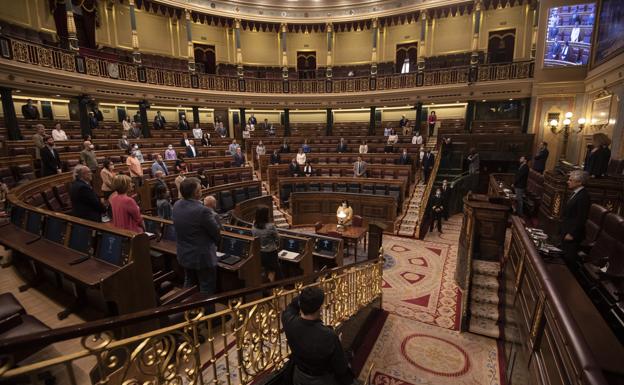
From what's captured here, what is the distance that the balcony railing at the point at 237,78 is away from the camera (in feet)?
30.7

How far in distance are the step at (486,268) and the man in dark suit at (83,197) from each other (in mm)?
5605

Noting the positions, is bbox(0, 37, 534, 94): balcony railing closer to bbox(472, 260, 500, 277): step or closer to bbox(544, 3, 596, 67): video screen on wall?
bbox(544, 3, 596, 67): video screen on wall

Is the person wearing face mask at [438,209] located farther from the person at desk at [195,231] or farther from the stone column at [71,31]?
the stone column at [71,31]

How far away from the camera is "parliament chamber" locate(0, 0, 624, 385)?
6.39ft

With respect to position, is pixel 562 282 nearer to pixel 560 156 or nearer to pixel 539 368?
pixel 539 368

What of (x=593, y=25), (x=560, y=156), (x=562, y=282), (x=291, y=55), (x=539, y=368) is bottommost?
(x=539, y=368)

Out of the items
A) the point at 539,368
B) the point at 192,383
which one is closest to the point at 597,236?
the point at 539,368

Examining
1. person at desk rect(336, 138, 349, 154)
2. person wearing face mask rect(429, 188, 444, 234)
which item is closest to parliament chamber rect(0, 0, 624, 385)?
person wearing face mask rect(429, 188, 444, 234)

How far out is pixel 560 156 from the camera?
411 inches

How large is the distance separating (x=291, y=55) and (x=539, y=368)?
19846 millimetres

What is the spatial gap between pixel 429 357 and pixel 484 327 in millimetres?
1130

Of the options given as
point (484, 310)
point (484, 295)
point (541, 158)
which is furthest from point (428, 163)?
point (484, 310)

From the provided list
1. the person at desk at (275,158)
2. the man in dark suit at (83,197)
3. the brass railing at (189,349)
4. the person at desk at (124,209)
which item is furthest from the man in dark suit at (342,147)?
the person at desk at (124,209)

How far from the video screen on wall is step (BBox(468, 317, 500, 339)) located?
1082cm
